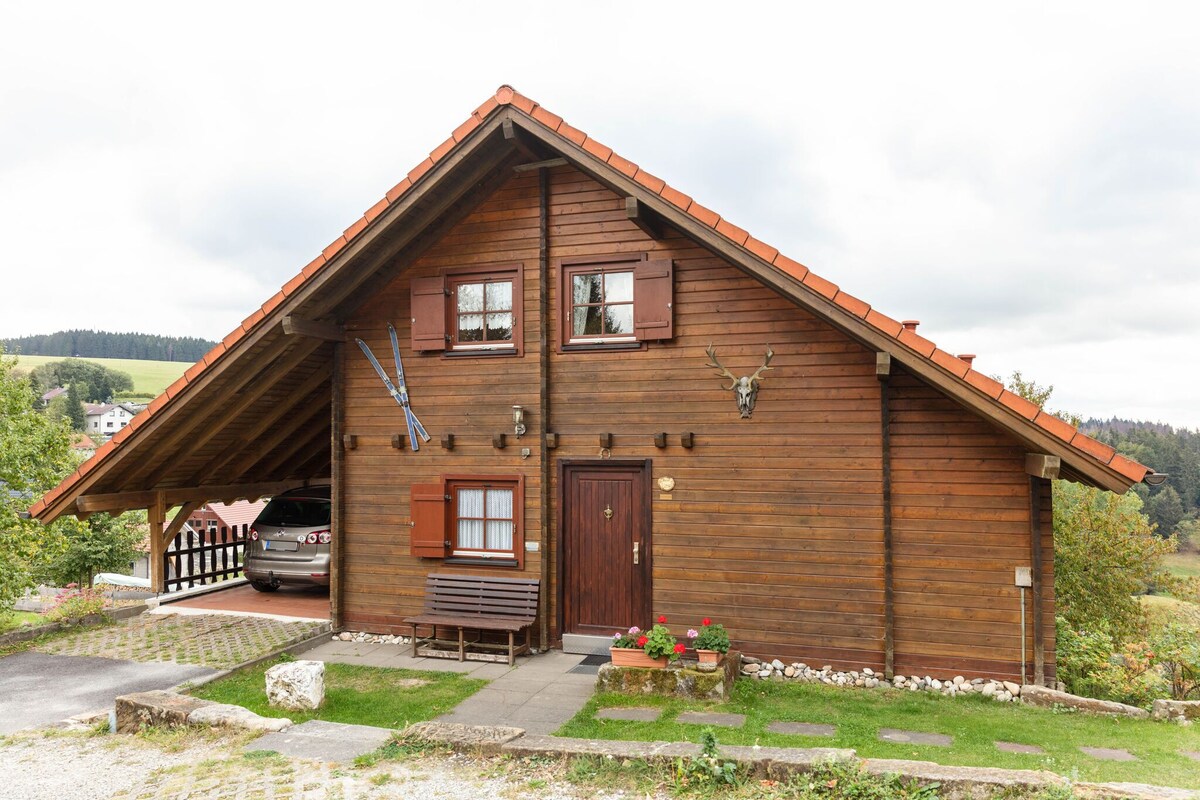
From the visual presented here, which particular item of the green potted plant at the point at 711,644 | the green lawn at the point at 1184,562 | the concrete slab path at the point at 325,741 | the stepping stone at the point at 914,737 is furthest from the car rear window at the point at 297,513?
the green lawn at the point at 1184,562

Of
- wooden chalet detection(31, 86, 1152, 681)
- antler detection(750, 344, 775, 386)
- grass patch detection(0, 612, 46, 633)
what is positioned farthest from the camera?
grass patch detection(0, 612, 46, 633)

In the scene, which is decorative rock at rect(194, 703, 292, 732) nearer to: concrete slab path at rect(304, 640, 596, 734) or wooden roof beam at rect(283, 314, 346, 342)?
concrete slab path at rect(304, 640, 596, 734)

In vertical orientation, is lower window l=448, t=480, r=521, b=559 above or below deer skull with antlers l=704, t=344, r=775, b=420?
below

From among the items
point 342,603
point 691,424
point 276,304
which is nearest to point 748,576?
point 691,424

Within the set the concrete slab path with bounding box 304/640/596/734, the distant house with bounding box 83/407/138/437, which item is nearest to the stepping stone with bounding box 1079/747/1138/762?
the concrete slab path with bounding box 304/640/596/734

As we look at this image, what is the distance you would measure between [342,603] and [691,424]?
201 inches

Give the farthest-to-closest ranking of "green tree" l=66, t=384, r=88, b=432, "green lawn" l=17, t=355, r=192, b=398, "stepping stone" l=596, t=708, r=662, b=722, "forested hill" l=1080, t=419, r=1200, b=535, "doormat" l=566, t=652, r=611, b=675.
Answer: "green lawn" l=17, t=355, r=192, b=398, "green tree" l=66, t=384, r=88, b=432, "forested hill" l=1080, t=419, r=1200, b=535, "doormat" l=566, t=652, r=611, b=675, "stepping stone" l=596, t=708, r=662, b=722

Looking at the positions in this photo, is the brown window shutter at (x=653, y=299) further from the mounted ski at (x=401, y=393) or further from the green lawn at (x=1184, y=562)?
the green lawn at (x=1184, y=562)

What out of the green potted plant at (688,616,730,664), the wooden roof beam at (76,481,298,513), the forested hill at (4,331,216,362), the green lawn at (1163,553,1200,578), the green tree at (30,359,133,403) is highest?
the forested hill at (4,331,216,362)

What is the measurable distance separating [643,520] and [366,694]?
3389 millimetres

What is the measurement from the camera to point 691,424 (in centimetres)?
870

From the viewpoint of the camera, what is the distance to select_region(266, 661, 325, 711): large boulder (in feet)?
22.7

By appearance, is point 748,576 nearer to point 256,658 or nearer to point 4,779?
point 256,658

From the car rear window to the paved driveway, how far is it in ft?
9.73
